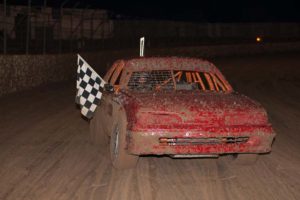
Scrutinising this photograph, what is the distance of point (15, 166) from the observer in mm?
6973

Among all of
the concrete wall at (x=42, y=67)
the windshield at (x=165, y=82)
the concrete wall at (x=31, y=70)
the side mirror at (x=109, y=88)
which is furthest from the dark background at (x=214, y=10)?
the side mirror at (x=109, y=88)

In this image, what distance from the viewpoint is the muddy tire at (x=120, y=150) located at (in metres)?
6.37

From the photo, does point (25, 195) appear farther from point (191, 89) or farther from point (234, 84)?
point (234, 84)

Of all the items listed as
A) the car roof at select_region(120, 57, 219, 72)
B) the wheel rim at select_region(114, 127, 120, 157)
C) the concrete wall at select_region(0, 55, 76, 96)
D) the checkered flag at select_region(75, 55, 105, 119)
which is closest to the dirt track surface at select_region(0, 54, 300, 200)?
the wheel rim at select_region(114, 127, 120, 157)

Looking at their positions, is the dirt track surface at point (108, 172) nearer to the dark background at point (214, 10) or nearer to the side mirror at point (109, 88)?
the side mirror at point (109, 88)

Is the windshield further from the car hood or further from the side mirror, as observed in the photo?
the car hood

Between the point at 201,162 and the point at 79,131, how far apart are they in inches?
128

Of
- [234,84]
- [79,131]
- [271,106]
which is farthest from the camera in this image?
[234,84]

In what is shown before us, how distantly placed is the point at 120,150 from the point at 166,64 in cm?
177

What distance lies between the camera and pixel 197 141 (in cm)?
627

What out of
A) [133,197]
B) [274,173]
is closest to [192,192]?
[133,197]

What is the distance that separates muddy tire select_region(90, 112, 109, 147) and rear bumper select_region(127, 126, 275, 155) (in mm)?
2021

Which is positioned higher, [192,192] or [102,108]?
[102,108]

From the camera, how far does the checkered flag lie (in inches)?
317
